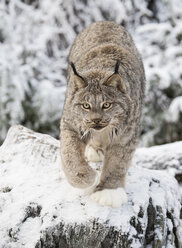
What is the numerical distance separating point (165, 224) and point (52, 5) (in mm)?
6306

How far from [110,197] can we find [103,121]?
61 cm

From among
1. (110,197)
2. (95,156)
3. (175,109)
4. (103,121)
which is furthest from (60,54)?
(110,197)

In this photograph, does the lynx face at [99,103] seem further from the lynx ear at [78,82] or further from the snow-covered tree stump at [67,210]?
the snow-covered tree stump at [67,210]

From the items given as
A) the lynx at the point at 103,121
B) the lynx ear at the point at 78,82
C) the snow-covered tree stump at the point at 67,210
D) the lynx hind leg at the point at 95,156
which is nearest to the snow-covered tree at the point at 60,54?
the lynx hind leg at the point at 95,156

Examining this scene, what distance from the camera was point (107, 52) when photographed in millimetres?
3652

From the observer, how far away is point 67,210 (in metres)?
2.97

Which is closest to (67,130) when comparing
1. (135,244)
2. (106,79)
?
(106,79)

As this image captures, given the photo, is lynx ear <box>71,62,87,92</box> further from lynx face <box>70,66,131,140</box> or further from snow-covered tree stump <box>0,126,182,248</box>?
snow-covered tree stump <box>0,126,182,248</box>

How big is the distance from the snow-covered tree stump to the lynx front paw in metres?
0.05

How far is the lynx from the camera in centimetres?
309

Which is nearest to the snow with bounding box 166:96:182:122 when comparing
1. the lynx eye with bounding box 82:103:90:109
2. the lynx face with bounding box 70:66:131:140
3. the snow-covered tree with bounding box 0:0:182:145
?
the snow-covered tree with bounding box 0:0:182:145

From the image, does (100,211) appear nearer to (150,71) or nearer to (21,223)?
(21,223)

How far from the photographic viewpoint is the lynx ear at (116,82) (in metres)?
3.10

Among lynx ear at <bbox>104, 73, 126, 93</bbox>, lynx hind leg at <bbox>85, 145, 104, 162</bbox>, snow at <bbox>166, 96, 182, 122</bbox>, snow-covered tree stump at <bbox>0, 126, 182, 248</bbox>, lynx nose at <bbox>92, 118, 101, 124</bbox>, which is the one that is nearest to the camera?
snow-covered tree stump at <bbox>0, 126, 182, 248</bbox>
